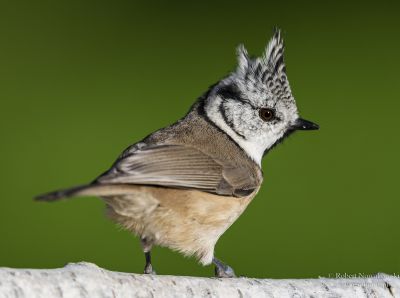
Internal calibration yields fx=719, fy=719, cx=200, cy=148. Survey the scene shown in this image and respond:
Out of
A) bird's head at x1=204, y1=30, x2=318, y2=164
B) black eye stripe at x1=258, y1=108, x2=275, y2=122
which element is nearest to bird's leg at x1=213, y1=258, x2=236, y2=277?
bird's head at x1=204, y1=30, x2=318, y2=164

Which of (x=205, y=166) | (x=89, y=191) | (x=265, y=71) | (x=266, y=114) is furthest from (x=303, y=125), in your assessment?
(x=89, y=191)

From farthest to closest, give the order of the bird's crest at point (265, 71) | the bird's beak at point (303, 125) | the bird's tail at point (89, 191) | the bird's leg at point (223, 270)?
the bird's beak at point (303, 125), the bird's crest at point (265, 71), the bird's leg at point (223, 270), the bird's tail at point (89, 191)

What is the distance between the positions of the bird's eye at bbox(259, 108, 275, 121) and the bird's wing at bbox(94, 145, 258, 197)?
0.91 ft

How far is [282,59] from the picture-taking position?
2.92 metres

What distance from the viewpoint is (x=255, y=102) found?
116 inches

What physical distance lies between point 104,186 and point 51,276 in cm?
46

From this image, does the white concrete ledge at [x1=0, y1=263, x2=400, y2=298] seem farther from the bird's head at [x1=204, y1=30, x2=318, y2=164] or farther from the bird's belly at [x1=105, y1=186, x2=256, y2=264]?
the bird's head at [x1=204, y1=30, x2=318, y2=164]

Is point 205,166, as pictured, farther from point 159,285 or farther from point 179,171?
point 159,285

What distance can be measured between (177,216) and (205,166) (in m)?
0.27

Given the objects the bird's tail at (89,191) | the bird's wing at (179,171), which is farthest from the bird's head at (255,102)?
the bird's tail at (89,191)

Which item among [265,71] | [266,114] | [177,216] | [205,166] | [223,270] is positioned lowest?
[223,270]

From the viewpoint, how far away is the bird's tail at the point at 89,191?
1784 mm

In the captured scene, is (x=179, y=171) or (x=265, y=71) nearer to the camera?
(x=179, y=171)

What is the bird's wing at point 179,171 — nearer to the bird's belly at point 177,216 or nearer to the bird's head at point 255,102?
the bird's belly at point 177,216
